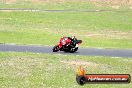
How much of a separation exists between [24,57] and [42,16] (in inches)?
1491

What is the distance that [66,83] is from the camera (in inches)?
645

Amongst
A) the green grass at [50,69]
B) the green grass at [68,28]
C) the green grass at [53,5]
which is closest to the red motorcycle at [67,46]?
the green grass at [50,69]

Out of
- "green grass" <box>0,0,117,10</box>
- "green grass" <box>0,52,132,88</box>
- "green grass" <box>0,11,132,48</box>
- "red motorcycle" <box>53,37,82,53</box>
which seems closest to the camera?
"green grass" <box>0,52,132,88</box>

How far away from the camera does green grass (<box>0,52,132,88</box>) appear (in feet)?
52.7

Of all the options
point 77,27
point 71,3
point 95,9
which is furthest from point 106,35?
point 71,3

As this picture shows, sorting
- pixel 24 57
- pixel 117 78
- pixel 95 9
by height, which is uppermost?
pixel 117 78

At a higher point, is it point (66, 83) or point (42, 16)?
point (66, 83)

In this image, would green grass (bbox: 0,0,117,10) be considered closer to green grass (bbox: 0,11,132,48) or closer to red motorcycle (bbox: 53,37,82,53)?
green grass (bbox: 0,11,132,48)

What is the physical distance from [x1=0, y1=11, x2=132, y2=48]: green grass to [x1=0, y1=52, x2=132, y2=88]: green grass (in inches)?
460

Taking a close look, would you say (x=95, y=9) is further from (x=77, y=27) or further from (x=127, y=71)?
(x=127, y=71)

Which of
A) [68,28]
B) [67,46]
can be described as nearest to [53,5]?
[68,28]

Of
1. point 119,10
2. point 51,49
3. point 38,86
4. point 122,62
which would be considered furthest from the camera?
point 119,10

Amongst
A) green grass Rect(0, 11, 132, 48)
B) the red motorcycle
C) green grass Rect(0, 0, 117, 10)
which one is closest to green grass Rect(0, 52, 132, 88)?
the red motorcycle

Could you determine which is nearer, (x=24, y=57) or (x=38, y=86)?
(x=38, y=86)
